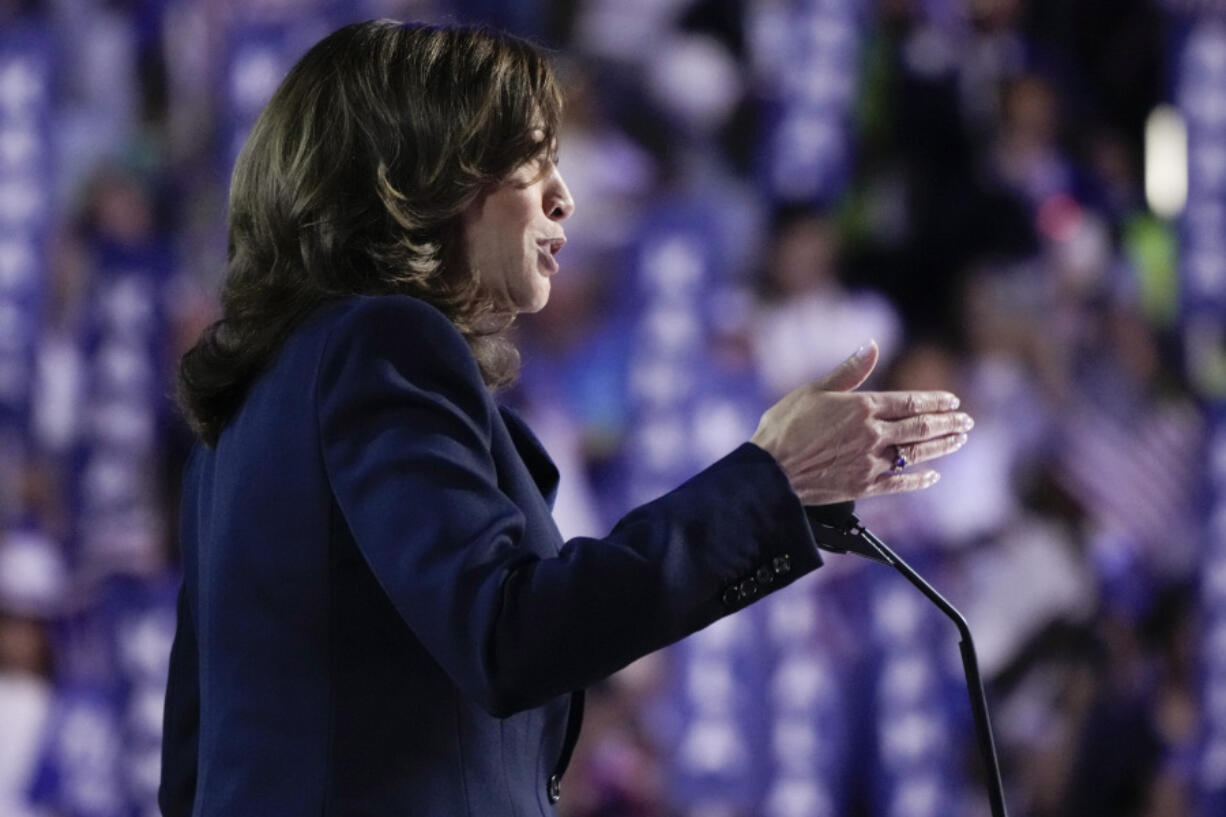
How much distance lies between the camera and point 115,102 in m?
3.14

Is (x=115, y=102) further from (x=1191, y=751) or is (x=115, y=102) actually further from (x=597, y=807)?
(x=1191, y=751)

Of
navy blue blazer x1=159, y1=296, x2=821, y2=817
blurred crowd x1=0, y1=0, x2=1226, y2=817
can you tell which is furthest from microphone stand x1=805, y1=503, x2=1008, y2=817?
blurred crowd x1=0, y1=0, x2=1226, y2=817

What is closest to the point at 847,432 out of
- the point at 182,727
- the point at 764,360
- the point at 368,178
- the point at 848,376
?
the point at 848,376

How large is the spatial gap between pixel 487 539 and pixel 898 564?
29 centimetres

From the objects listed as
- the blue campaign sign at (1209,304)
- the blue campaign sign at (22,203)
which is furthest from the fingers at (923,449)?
the blue campaign sign at (1209,304)

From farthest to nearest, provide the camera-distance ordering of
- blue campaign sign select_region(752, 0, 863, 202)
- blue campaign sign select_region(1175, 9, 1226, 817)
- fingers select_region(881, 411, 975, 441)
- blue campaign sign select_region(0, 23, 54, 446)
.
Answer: blue campaign sign select_region(1175, 9, 1226, 817)
blue campaign sign select_region(752, 0, 863, 202)
blue campaign sign select_region(0, 23, 54, 446)
fingers select_region(881, 411, 975, 441)

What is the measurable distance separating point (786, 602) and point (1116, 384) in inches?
40.8

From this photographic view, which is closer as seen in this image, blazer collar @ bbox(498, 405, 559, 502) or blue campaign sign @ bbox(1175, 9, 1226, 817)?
blazer collar @ bbox(498, 405, 559, 502)

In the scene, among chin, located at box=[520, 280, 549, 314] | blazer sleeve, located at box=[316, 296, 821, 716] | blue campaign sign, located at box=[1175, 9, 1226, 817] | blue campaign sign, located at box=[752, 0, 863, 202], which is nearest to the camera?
blazer sleeve, located at box=[316, 296, 821, 716]

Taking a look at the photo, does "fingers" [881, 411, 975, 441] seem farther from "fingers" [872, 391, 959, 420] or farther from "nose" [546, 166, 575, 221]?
"nose" [546, 166, 575, 221]

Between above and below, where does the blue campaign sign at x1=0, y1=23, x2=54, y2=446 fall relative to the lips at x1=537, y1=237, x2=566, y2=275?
below

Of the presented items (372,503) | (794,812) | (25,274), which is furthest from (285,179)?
(794,812)

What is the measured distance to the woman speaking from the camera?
0.78 m

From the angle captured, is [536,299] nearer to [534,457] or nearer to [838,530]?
[534,457]
